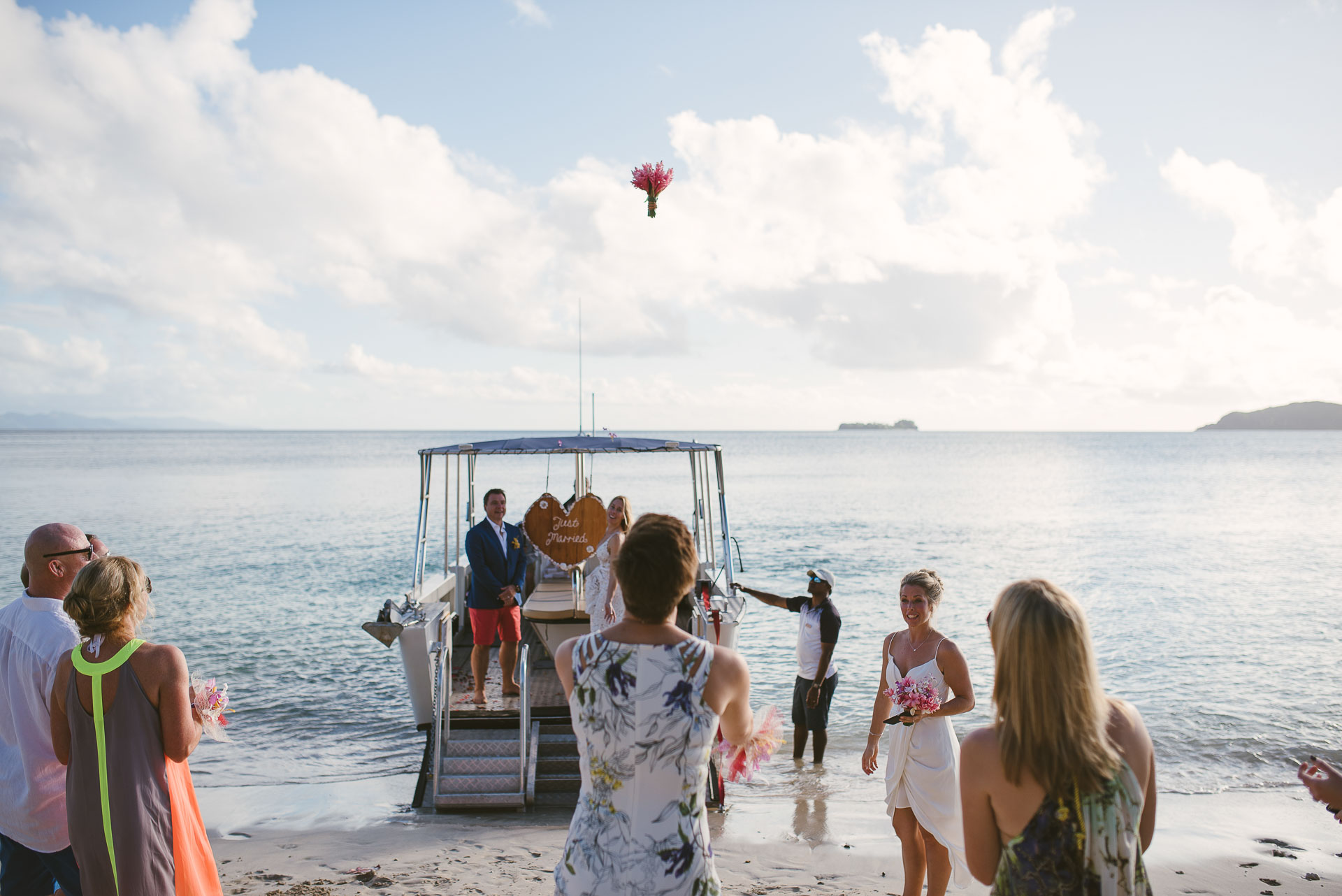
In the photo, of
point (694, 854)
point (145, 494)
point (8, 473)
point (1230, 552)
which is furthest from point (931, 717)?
point (8, 473)

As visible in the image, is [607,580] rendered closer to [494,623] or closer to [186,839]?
[494,623]

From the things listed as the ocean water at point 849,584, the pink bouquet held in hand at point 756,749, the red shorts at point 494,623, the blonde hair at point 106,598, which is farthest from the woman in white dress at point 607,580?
the blonde hair at point 106,598

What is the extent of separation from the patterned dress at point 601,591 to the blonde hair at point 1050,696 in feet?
15.0

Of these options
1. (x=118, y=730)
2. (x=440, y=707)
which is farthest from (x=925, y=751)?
(x=440, y=707)

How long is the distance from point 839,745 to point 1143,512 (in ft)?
128

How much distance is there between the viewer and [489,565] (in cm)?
720

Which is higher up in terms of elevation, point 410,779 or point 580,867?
point 580,867

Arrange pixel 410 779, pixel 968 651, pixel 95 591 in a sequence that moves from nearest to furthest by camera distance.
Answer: pixel 95 591 < pixel 410 779 < pixel 968 651

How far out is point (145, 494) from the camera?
1858 inches

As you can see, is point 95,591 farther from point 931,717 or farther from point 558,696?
point 558,696

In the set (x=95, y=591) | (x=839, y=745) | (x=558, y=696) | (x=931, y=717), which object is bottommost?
(x=839, y=745)

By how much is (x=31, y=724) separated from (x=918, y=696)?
3711mm

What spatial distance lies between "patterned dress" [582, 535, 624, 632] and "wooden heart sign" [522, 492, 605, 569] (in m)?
1.27

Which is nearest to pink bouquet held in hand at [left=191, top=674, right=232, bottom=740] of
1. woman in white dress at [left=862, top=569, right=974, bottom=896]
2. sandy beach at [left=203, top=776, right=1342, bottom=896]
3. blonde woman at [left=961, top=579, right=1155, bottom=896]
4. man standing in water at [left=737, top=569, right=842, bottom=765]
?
sandy beach at [left=203, top=776, right=1342, bottom=896]
